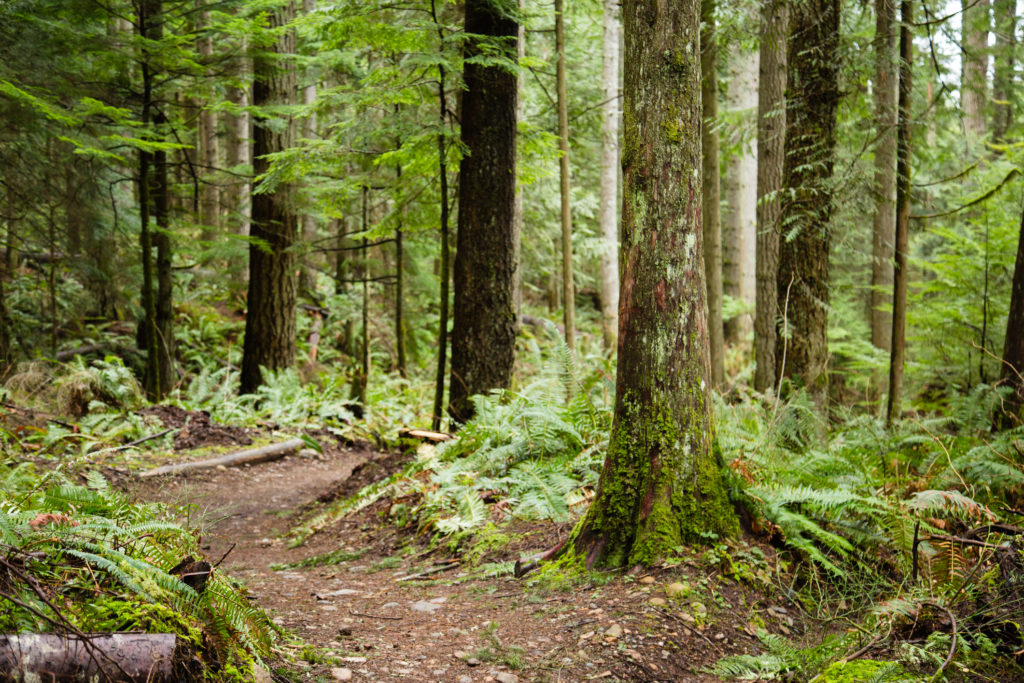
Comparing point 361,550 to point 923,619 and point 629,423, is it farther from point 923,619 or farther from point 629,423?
point 923,619

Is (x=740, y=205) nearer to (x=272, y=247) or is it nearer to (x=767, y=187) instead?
(x=767, y=187)

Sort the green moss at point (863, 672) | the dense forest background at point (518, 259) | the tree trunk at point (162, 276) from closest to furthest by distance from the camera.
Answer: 1. the green moss at point (863, 672)
2. the dense forest background at point (518, 259)
3. the tree trunk at point (162, 276)

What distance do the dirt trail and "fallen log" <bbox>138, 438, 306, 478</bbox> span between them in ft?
8.34

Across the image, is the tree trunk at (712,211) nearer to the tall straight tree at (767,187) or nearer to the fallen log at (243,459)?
the tall straight tree at (767,187)

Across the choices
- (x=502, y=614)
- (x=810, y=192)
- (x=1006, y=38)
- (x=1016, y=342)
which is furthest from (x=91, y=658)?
(x=1006, y=38)

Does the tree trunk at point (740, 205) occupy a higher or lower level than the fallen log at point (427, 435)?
higher

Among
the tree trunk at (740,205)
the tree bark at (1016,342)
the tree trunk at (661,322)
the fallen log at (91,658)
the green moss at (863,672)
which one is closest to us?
the fallen log at (91,658)

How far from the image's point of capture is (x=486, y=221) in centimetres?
741

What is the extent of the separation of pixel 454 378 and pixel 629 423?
12.6 ft

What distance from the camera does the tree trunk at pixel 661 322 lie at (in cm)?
383

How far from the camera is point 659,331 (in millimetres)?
3877

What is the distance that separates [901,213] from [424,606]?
664 cm

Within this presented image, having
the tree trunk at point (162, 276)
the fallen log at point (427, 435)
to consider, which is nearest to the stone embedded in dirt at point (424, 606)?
the fallen log at point (427, 435)

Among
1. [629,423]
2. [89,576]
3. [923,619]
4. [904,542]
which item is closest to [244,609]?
[89,576]
